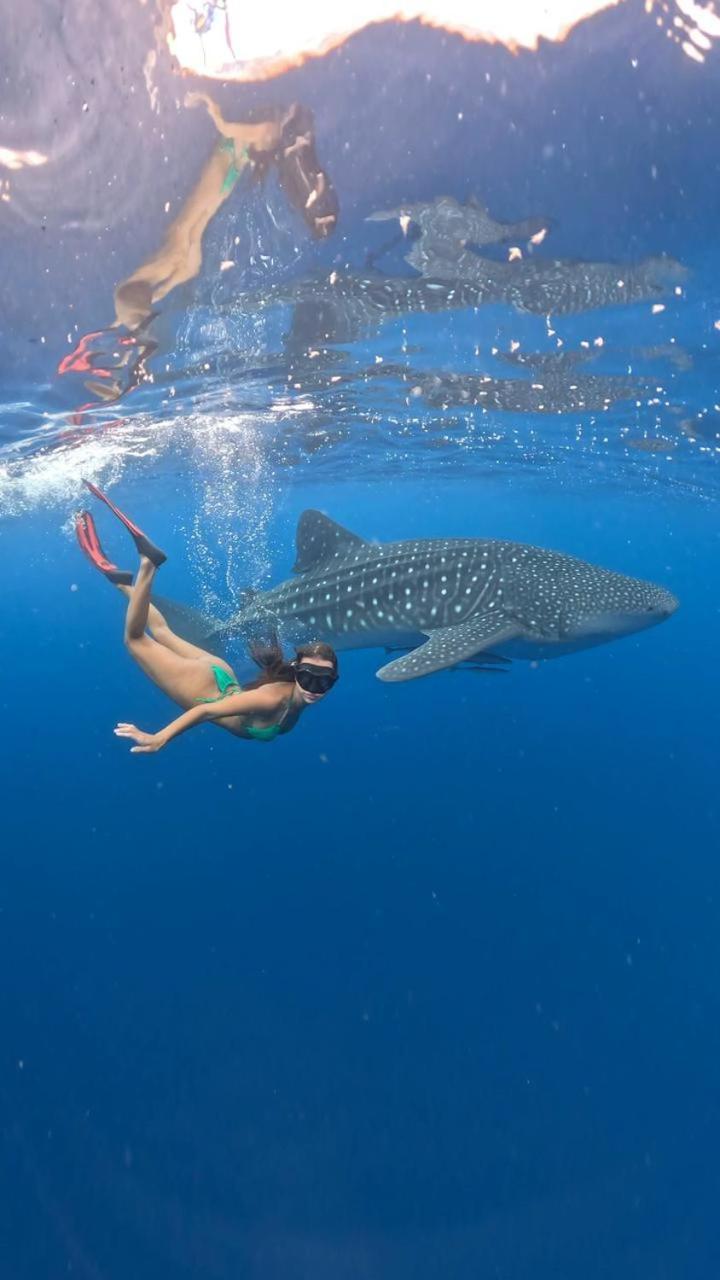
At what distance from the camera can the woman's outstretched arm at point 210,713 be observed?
4.72 m

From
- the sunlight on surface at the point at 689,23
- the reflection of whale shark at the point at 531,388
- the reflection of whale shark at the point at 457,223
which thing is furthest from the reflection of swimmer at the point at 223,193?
the reflection of whale shark at the point at 531,388

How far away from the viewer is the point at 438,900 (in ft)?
50.5

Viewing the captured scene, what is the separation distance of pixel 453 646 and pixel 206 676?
2688 millimetres

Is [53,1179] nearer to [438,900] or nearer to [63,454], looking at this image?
[438,900]

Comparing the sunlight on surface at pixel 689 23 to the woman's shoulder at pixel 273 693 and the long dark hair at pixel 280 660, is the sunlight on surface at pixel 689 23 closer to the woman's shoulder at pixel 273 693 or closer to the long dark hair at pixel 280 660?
the long dark hair at pixel 280 660

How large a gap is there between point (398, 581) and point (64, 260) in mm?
5903

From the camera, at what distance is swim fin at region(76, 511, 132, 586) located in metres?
6.96

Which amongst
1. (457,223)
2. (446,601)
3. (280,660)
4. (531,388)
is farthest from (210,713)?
(531,388)

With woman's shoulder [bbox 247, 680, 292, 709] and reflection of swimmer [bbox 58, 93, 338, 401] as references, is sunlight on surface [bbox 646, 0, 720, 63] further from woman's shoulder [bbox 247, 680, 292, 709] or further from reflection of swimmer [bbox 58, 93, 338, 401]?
woman's shoulder [bbox 247, 680, 292, 709]

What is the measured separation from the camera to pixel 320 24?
6.23 metres

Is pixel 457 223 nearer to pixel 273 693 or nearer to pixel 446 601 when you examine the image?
pixel 446 601

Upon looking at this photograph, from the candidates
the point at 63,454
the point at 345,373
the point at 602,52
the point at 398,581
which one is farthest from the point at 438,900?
the point at 63,454

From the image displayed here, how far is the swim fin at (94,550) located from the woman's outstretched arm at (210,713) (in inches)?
83.7

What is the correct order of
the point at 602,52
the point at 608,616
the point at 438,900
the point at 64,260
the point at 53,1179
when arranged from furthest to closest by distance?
1. the point at 438,900
2. the point at 64,260
3. the point at 608,616
4. the point at 53,1179
5. the point at 602,52
